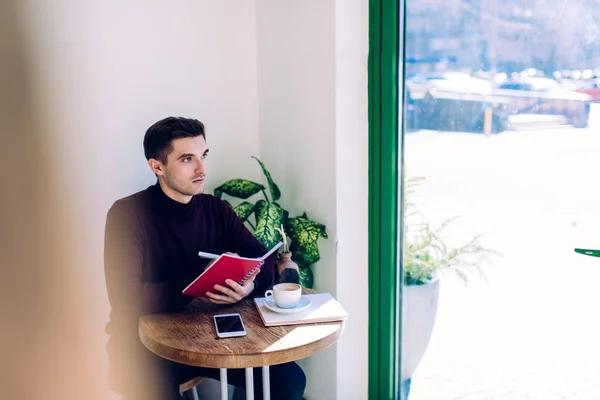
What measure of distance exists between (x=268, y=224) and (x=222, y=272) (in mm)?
499

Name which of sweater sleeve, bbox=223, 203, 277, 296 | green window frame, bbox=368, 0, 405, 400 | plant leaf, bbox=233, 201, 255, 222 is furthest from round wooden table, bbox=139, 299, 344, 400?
green window frame, bbox=368, 0, 405, 400

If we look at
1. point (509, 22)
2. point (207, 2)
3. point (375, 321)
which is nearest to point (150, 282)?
point (375, 321)

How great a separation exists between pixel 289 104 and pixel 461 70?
0.68 metres

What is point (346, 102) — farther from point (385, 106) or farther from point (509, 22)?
point (509, 22)

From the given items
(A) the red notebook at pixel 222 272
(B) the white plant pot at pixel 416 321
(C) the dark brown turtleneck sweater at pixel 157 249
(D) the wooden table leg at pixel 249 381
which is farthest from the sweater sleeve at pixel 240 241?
(B) the white plant pot at pixel 416 321

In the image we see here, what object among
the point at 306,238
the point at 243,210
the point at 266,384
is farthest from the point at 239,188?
the point at 266,384

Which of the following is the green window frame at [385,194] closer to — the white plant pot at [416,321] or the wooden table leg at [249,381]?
the white plant pot at [416,321]

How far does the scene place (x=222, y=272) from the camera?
1478 mm

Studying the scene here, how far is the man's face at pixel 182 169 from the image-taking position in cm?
163

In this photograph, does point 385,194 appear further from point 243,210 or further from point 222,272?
point 222,272

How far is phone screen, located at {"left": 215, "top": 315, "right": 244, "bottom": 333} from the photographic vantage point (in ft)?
4.65

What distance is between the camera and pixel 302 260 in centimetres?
202

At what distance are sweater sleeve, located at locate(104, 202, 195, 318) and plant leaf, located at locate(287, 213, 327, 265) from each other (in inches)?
19.8

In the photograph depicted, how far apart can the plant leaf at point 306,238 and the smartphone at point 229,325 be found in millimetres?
505
